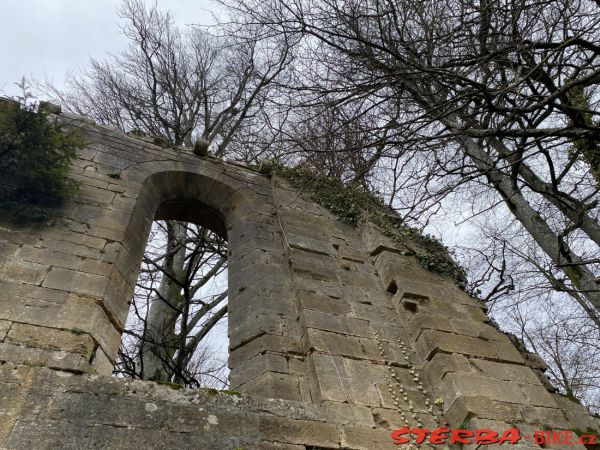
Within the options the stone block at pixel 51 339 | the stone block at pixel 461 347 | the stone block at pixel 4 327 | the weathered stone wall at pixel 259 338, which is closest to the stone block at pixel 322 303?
the weathered stone wall at pixel 259 338

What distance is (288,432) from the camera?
10.3 ft

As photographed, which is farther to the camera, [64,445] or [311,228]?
[311,228]

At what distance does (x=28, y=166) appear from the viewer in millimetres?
4453

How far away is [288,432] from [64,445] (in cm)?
134

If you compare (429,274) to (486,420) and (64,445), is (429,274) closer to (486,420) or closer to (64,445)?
(486,420)

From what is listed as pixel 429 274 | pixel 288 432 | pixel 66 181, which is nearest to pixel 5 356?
pixel 288 432

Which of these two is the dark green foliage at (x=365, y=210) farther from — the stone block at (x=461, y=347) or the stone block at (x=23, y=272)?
the stone block at (x=23, y=272)

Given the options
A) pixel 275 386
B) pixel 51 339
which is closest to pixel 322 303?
pixel 275 386

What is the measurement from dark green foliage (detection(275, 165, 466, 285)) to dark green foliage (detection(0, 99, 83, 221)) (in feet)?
8.78

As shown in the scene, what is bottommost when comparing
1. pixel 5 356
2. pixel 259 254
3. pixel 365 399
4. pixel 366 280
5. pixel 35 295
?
pixel 365 399

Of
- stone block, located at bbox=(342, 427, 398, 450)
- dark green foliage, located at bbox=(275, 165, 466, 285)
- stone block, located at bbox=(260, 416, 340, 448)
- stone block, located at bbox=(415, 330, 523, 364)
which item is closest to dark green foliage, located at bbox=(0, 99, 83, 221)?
dark green foliage, located at bbox=(275, 165, 466, 285)

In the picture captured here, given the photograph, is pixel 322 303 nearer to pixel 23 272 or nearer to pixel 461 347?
pixel 461 347

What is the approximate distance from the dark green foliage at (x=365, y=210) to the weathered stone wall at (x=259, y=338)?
0.19m

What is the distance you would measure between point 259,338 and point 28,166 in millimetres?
2686
